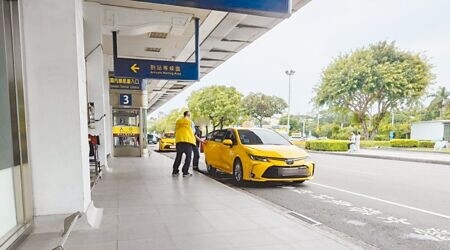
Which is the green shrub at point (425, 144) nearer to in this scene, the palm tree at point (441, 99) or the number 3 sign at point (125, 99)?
the number 3 sign at point (125, 99)

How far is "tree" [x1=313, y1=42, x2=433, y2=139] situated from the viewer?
76.6ft

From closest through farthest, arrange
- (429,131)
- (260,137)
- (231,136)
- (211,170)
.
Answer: (260,137) → (231,136) → (211,170) → (429,131)

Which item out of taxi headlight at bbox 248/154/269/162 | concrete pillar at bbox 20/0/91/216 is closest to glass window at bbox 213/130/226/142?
taxi headlight at bbox 248/154/269/162

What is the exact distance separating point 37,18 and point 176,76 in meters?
4.98

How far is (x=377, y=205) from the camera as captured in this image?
5527 millimetres

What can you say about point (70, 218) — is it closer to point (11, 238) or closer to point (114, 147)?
point (11, 238)

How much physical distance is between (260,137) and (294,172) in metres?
1.37

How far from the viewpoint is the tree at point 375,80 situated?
23359 millimetres

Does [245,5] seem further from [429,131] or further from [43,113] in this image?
[429,131]

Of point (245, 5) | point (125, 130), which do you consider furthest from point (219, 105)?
point (245, 5)

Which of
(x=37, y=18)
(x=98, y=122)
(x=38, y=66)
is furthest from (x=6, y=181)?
(x=98, y=122)

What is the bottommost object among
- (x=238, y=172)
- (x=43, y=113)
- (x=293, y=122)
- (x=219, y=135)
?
(x=293, y=122)

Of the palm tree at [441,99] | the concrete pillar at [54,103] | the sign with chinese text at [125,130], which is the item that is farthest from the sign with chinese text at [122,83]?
the palm tree at [441,99]

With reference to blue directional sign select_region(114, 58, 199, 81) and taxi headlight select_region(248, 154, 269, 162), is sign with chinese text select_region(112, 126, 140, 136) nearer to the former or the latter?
blue directional sign select_region(114, 58, 199, 81)
